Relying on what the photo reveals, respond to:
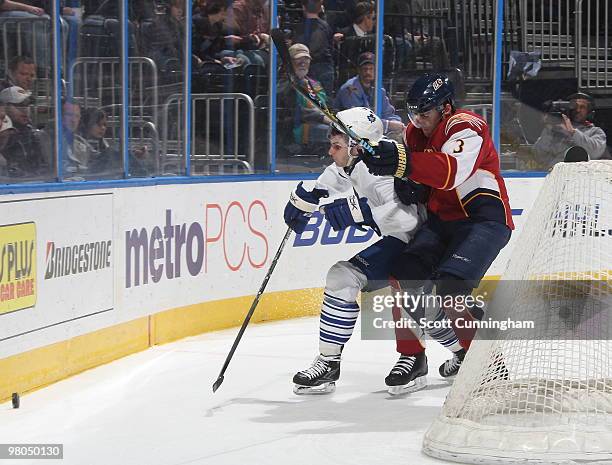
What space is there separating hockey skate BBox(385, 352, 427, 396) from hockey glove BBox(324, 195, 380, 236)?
57cm

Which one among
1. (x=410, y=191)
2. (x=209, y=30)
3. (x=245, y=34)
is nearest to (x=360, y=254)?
(x=410, y=191)

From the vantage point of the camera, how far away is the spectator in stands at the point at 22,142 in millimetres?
5258

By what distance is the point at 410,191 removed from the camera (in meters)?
5.22

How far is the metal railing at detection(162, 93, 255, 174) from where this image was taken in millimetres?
7031

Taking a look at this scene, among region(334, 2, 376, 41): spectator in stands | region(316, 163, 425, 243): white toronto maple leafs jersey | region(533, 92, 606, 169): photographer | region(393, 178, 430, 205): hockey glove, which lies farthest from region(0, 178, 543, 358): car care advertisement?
region(334, 2, 376, 41): spectator in stands

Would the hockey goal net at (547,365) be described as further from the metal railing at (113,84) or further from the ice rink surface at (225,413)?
the metal railing at (113,84)

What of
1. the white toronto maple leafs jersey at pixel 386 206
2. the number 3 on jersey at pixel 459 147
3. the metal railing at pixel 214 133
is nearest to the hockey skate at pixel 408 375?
the white toronto maple leafs jersey at pixel 386 206

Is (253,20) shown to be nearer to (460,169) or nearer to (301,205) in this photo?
(301,205)

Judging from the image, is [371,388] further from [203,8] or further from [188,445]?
[203,8]

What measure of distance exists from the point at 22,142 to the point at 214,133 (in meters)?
2.11

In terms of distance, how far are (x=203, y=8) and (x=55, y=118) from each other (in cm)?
185

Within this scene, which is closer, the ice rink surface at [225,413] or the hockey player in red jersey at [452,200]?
the ice rink surface at [225,413]

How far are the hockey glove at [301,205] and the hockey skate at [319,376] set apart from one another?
0.63m

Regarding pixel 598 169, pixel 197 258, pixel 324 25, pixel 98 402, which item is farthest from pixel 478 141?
pixel 324 25
